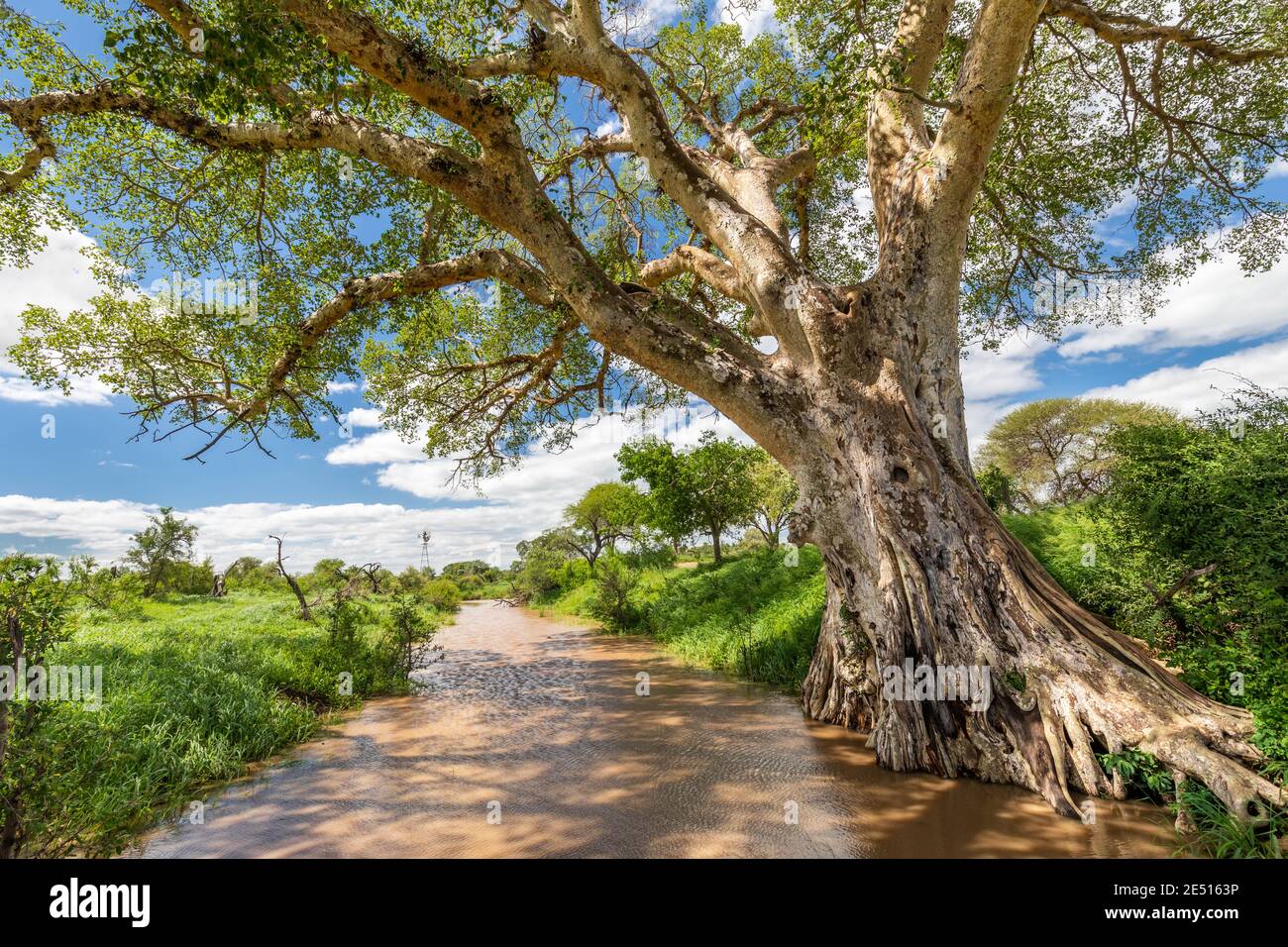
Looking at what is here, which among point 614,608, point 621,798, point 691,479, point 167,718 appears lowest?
point 614,608

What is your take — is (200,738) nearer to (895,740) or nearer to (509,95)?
(895,740)

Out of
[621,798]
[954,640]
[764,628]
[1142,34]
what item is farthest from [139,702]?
[1142,34]

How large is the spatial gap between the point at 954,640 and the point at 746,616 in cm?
660

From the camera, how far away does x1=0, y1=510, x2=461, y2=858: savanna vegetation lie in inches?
115

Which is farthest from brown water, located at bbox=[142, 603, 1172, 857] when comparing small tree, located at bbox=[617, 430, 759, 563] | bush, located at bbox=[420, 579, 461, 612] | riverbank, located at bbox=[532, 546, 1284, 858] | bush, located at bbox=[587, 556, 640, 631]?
bush, located at bbox=[420, 579, 461, 612]

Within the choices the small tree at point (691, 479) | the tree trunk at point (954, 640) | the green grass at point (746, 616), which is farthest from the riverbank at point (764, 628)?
the small tree at point (691, 479)

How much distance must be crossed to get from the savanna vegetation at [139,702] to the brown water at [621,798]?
44 centimetres

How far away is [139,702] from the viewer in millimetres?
5379

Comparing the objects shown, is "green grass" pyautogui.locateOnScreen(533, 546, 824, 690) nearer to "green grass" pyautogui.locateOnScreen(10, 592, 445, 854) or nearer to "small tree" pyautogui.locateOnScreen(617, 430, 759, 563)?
"small tree" pyautogui.locateOnScreen(617, 430, 759, 563)

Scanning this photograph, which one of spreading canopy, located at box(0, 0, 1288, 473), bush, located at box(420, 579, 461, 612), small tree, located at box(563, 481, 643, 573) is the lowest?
bush, located at box(420, 579, 461, 612)

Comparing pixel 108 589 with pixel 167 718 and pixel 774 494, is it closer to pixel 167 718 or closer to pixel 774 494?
pixel 167 718

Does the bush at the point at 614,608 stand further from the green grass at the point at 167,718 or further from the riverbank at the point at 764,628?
the green grass at the point at 167,718

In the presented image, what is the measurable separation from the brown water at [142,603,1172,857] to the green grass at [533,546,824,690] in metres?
1.27
